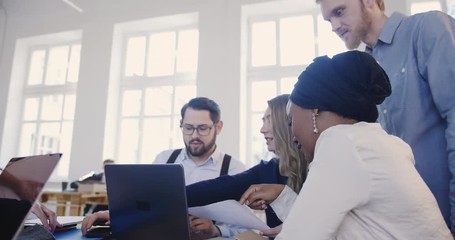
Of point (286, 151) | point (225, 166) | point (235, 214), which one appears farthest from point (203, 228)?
point (225, 166)

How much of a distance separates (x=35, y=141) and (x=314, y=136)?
5.80 metres

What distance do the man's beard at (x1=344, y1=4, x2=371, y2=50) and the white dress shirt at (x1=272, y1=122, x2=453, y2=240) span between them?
2.21 feet

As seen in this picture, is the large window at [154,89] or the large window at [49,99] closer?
the large window at [154,89]

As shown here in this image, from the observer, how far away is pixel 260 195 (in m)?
1.09

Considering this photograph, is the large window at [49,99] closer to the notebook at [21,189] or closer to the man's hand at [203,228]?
the man's hand at [203,228]

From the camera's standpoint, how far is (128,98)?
5.03 meters

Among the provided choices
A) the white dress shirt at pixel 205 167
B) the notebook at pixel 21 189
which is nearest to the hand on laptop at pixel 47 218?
the notebook at pixel 21 189

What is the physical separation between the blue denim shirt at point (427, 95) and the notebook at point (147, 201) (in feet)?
2.48

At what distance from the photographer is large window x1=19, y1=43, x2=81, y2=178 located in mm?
5328

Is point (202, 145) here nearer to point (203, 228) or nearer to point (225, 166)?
point (225, 166)

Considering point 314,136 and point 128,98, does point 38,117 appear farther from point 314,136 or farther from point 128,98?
point 314,136

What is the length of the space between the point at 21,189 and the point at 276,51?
13.5ft

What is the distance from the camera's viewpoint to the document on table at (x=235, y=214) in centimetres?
105

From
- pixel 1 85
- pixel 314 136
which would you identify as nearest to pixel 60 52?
pixel 1 85
